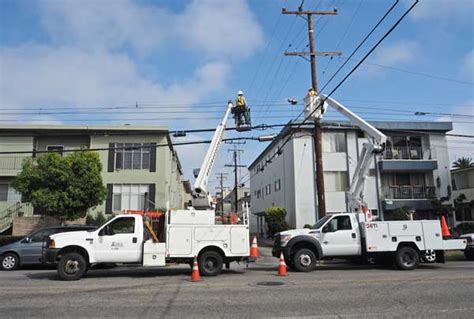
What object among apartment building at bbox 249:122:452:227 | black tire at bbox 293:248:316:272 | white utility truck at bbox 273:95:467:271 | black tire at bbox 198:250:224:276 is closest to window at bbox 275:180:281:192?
apartment building at bbox 249:122:452:227

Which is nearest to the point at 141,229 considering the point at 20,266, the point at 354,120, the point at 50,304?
the point at 50,304

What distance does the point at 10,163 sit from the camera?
27469mm

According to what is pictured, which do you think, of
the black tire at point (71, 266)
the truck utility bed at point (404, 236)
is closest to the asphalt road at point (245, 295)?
the black tire at point (71, 266)

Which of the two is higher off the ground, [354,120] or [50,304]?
[354,120]

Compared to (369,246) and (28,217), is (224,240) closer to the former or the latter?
(369,246)

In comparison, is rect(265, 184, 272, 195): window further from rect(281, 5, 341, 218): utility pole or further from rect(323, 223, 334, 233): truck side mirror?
rect(323, 223, 334, 233): truck side mirror

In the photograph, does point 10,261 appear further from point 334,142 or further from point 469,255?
point 334,142

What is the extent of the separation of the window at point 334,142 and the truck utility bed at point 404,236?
52.2ft

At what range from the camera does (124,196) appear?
27.2m

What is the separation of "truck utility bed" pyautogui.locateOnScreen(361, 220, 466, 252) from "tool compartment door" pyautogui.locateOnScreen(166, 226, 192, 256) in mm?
6220

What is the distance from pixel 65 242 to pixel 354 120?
12.1 meters

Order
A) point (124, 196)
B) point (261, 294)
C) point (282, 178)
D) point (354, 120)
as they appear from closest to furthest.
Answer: point (261, 294)
point (354, 120)
point (124, 196)
point (282, 178)

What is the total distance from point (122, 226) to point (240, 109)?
7.31 m

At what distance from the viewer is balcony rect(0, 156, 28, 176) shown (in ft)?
89.2
